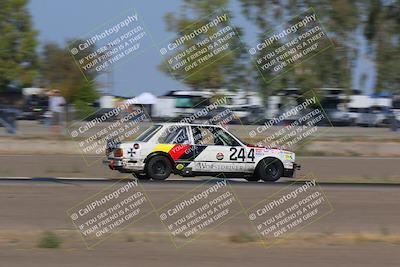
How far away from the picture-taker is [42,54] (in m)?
48.7

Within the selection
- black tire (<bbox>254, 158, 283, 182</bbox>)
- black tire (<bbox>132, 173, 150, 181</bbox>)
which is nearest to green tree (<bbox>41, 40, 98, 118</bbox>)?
black tire (<bbox>132, 173, 150, 181</bbox>)

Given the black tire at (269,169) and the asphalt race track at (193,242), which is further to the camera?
the black tire at (269,169)

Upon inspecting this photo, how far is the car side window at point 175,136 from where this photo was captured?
15.3 metres

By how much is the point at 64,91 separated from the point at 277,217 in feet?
75.5

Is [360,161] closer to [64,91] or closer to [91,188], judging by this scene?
[91,188]

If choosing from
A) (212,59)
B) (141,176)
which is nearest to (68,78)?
(212,59)

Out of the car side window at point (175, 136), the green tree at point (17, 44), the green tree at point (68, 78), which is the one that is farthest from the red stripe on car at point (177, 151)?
the green tree at point (17, 44)

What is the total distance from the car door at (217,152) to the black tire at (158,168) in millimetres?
533

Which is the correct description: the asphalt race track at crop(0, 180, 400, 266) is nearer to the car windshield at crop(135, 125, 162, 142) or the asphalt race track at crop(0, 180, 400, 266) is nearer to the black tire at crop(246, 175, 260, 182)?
the black tire at crop(246, 175, 260, 182)

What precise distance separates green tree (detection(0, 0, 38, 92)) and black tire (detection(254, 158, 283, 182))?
36000 mm

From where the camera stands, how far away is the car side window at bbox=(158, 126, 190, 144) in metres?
15.3

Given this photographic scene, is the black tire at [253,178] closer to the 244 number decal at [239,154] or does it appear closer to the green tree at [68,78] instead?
the 244 number decal at [239,154]

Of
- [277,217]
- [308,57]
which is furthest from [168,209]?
[308,57]

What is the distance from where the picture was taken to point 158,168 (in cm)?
1523
